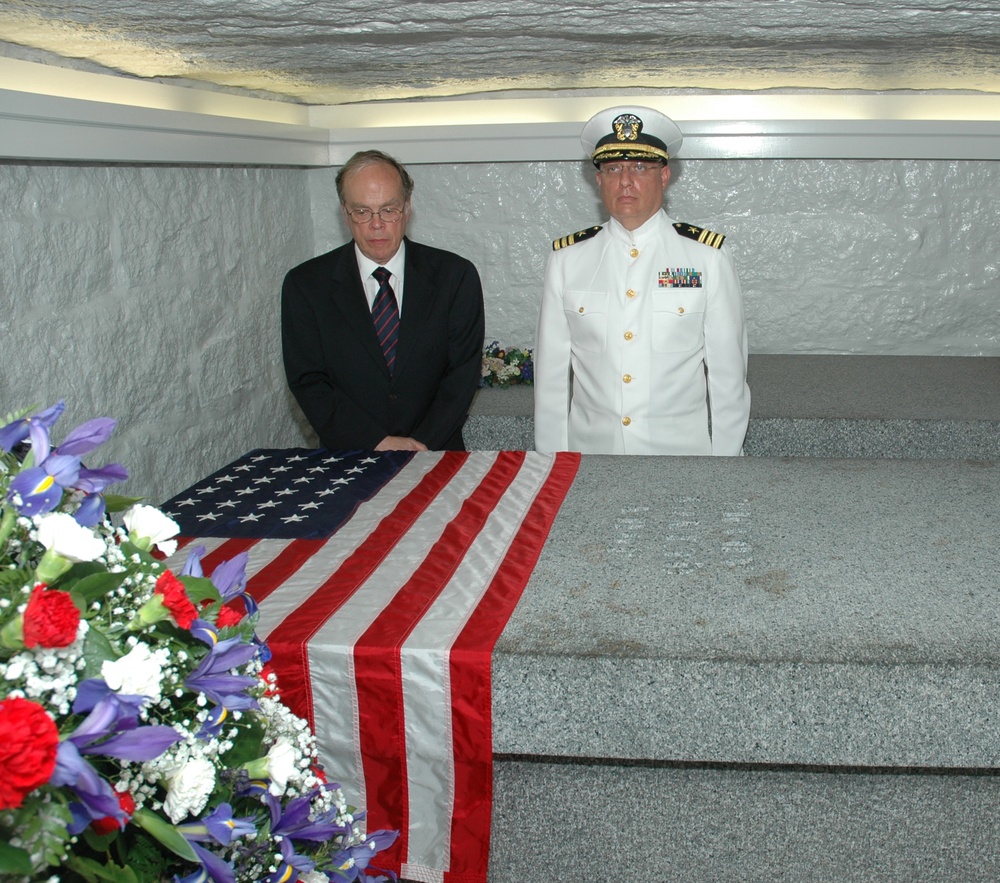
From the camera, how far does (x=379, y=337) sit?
261 cm

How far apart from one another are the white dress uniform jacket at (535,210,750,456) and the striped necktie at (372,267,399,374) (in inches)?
14.5

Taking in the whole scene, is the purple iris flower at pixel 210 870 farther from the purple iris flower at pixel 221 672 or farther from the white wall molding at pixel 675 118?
the white wall molding at pixel 675 118

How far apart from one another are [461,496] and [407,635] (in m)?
0.62

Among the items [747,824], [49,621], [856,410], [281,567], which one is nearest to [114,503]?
[49,621]

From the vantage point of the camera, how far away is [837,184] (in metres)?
3.47

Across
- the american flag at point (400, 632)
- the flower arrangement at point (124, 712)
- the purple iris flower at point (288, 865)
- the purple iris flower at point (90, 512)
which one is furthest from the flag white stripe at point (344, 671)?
the purple iris flower at point (90, 512)

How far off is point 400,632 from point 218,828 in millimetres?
529

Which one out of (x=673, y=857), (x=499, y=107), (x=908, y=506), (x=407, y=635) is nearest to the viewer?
(x=407, y=635)

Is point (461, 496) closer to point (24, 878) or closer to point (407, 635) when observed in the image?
point (407, 635)

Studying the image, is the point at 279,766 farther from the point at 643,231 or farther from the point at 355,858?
the point at 643,231

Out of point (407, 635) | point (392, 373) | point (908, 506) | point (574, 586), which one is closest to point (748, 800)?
point (574, 586)

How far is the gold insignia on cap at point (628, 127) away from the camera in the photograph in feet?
7.82

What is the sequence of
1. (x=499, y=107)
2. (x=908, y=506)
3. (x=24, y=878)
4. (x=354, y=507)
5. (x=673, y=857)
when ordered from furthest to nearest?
(x=499, y=107)
(x=354, y=507)
(x=908, y=506)
(x=673, y=857)
(x=24, y=878)

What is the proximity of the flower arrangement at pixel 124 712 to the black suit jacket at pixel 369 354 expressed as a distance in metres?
1.60
